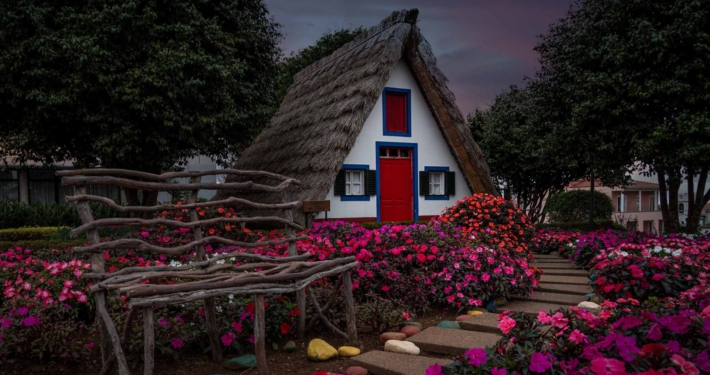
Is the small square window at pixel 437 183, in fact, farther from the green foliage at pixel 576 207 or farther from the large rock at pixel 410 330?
the large rock at pixel 410 330

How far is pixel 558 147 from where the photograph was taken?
1163cm

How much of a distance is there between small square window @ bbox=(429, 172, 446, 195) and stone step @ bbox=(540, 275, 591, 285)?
661 cm

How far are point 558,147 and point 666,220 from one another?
3.73 metres

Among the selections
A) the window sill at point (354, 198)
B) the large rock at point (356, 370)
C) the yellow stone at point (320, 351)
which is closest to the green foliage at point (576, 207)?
the window sill at point (354, 198)

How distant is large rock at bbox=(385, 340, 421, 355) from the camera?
12.3 ft

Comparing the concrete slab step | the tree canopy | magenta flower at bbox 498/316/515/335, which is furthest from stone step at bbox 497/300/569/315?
the tree canopy

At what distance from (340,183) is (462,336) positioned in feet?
26.6

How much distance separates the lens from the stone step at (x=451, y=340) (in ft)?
12.1

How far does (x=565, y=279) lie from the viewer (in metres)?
6.56

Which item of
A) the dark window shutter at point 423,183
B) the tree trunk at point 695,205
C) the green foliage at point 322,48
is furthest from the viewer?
the green foliage at point 322,48

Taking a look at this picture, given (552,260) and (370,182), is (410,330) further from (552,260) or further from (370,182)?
(370,182)

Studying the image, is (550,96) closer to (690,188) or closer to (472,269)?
(690,188)

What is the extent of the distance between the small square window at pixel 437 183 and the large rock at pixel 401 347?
9.69 m

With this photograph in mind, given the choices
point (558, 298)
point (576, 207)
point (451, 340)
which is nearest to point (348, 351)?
point (451, 340)
